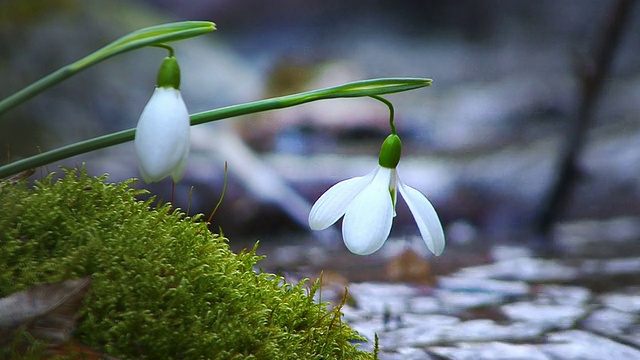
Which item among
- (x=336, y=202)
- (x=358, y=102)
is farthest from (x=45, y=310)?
(x=358, y=102)

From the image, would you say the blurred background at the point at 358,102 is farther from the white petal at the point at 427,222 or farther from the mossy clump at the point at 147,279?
the white petal at the point at 427,222

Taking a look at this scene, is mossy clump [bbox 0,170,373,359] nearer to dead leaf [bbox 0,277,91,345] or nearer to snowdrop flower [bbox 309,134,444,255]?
dead leaf [bbox 0,277,91,345]

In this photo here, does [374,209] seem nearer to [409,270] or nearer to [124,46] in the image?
[124,46]

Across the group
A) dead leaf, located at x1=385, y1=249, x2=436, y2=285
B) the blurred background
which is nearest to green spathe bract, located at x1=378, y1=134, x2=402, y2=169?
dead leaf, located at x1=385, y1=249, x2=436, y2=285

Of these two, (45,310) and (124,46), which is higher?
(124,46)

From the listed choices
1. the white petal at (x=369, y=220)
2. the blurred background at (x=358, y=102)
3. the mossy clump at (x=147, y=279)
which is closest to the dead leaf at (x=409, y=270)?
the blurred background at (x=358, y=102)

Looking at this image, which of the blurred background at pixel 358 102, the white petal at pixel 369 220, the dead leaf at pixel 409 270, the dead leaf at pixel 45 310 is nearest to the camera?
the dead leaf at pixel 45 310

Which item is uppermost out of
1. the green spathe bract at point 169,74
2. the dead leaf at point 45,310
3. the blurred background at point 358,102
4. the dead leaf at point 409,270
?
the blurred background at point 358,102
